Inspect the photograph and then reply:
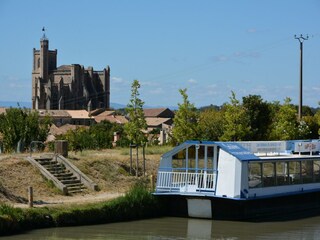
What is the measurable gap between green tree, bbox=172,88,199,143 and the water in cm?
1166

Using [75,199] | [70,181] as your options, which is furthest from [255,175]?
[70,181]

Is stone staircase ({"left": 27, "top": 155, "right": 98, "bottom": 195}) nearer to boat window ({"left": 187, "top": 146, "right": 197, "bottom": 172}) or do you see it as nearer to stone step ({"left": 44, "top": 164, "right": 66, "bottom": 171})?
stone step ({"left": 44, "top": 164, "right": 66, "bottom": 171})

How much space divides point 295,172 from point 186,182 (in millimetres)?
6311

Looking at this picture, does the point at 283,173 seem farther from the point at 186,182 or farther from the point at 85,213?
the point at 85,213

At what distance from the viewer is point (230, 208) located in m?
29.4

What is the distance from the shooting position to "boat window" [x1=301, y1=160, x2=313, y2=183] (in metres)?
34.4

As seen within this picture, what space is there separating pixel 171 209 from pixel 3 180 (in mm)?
7099

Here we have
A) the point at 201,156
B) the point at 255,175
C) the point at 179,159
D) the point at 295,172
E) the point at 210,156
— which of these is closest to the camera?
the point at 210,156

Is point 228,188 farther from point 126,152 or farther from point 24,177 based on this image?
point 126,152

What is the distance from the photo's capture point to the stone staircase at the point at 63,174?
1225 inches

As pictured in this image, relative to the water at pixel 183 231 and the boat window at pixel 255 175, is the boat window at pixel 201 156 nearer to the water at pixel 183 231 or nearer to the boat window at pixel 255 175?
the boat window at pixel 255 175

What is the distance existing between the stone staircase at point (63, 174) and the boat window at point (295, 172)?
901 centimetres

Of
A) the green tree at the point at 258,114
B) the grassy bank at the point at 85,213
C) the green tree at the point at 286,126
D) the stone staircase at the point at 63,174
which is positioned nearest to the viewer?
the grassy bank at the point at 85,213

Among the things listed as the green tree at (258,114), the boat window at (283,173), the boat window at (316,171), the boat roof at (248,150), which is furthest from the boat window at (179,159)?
the green tree at (258,114)
